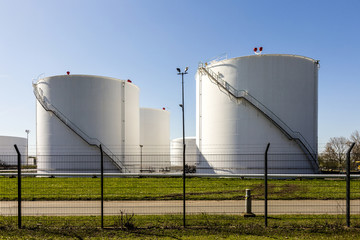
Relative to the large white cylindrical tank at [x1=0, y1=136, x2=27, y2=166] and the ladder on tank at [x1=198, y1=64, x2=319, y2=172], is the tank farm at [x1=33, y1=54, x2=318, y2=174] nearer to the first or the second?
the ladder on tank at [x1=198, y1=64, x2=319, y2=172]

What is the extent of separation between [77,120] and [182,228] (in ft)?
72.3

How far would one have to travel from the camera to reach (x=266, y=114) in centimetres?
2233

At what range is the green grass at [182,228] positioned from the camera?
5.99m

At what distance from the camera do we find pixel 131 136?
96.1 ft

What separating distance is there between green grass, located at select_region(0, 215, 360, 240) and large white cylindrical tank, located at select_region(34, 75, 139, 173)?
18.3m

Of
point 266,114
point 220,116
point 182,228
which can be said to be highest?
point 266,114

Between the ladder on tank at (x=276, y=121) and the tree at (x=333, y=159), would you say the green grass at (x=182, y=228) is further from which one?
the ladder on tank at (x=276, y=121)

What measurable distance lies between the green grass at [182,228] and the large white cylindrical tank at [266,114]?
48.9 ft

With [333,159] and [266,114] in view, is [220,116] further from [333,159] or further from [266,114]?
[333,159]

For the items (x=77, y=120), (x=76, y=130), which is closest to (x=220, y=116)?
(x=77, y=120)

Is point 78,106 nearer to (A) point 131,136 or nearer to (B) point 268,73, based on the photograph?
(A) point 131,136

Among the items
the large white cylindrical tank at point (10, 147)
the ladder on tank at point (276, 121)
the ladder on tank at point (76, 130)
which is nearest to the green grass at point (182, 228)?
the ladder on tank at point (276, 121)

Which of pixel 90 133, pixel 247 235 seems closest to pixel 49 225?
pixel 247 235

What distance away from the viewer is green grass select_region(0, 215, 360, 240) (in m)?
5.99
